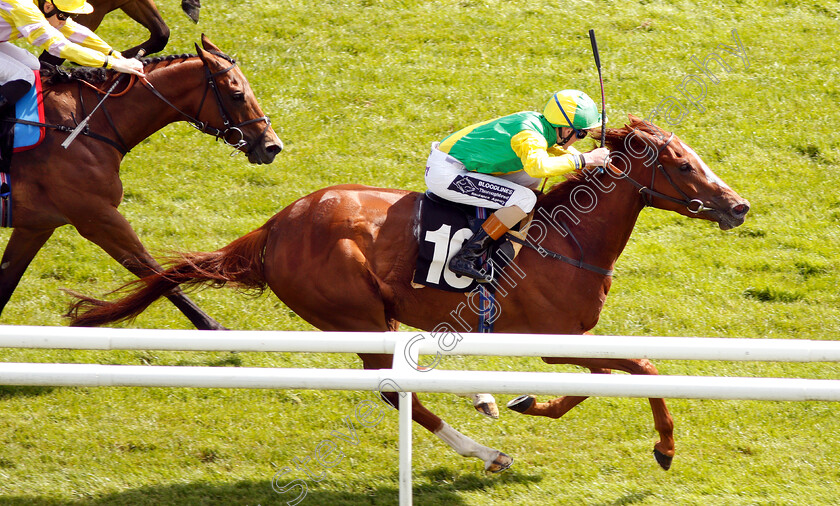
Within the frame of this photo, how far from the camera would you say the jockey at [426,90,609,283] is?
457 centimetres

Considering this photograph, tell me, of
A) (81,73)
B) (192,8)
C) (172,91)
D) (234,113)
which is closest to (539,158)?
(234,113)

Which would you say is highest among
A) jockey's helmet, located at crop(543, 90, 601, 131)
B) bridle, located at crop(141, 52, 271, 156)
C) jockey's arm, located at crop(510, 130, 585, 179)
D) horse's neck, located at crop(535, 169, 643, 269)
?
jockey's helmet, located at crop(543, 90, 601, 131)

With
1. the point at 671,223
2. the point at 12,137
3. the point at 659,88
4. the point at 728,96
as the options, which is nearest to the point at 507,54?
the point at 659,88

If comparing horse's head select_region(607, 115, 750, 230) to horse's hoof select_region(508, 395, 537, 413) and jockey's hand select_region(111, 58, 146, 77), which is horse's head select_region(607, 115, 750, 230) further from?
jockey's hand select_region(111, 58, 146, 77)

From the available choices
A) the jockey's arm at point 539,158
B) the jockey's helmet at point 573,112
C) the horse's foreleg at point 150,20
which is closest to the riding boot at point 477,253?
the jockey's arm at point 539,158

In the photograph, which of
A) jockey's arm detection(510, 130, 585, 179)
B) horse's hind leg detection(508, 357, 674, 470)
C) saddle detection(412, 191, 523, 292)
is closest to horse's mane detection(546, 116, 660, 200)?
jockey's arm detection(510, 130, 585, 179)

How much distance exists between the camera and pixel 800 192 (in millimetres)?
7531

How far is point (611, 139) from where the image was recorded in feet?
15.9

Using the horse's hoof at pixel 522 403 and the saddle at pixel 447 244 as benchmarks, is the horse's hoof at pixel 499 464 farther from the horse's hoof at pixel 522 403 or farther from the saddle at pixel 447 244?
the saddle at pixel 447 244

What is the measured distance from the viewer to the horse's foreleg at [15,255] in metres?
5.58

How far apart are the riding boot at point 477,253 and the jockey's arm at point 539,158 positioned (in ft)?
1.12

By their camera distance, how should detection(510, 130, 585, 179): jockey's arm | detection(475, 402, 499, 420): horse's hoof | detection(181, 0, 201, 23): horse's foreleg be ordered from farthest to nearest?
detection(181, 0, 201, 23): horse's foreleg → detection(475, 402, 499, 420): horse's hoof → detection(510, 130, 585, 179): jockey's arm

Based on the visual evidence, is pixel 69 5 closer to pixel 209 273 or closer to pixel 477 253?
pixel 209 273

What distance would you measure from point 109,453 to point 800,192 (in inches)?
229
